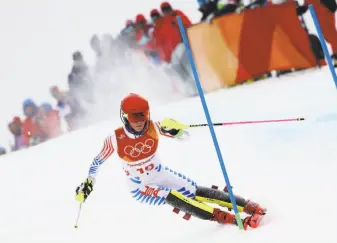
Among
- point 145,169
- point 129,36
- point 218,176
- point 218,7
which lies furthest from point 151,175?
point 129,36

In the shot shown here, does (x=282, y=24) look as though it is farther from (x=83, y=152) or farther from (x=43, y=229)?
(x=43, y=229)

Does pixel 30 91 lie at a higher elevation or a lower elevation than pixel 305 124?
higher

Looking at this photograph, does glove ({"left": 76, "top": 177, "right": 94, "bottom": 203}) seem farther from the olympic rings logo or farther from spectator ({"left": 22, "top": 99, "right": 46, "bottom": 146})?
spectator ({"left": 22, "top": 99, "right": 46, "bottom": 146})

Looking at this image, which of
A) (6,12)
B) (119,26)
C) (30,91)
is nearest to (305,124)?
(119,26)

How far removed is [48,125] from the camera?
12.2 metres

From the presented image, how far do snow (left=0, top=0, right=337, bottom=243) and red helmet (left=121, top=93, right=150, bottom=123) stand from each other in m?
1.05

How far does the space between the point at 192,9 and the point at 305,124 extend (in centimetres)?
980

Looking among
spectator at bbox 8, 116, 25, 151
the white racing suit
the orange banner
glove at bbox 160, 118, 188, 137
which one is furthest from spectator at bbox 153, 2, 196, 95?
glove at bbox 160, 118, 188, 137

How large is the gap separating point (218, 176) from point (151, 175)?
1536 millimetres

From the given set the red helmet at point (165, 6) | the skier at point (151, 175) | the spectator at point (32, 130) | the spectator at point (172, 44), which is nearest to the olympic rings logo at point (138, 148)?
the skier at point (151, 175)

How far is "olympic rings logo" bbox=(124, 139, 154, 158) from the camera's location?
172 inches

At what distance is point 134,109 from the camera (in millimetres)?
4090

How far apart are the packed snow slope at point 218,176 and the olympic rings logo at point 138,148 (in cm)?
78

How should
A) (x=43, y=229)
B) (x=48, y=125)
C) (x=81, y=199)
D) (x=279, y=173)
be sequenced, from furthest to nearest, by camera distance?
(x=48, y=125) < (x=43, y=229) < (x=279, y=173) < (x=81, y=199)
